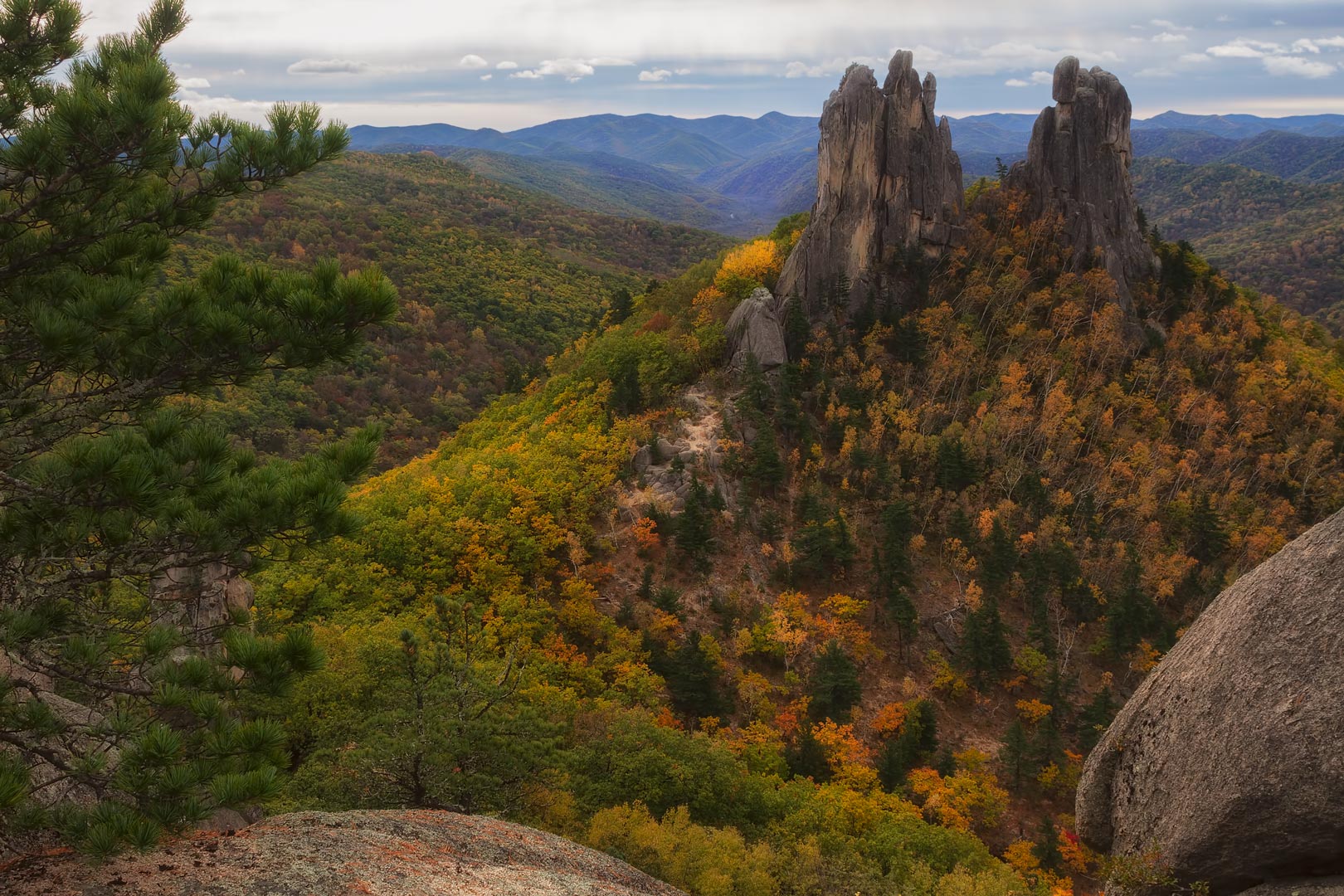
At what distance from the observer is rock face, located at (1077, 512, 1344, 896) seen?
9.67 metres

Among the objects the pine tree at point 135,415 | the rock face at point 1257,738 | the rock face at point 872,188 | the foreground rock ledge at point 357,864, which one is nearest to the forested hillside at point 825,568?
the rock face at point 1257,738

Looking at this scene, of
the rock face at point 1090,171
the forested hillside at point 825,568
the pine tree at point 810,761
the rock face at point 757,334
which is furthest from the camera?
the rock face at point 1090,171

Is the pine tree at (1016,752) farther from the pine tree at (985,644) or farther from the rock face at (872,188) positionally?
the rock face at (872,188)

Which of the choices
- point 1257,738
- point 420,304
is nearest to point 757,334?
point 1257,738

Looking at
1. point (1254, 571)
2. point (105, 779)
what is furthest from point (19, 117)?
point (1254, 571)

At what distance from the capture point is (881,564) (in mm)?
42406

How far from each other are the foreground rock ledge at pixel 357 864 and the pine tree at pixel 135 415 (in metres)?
1.47

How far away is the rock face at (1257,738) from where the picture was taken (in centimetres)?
967

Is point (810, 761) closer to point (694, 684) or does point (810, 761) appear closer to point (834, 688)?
point (834, 688)

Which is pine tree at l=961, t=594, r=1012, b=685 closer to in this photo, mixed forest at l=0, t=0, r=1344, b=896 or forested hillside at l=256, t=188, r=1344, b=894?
forested hillside at l=256, t=188, r=1344, b=894

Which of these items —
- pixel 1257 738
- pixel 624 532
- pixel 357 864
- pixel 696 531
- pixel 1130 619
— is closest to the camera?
pixel 1257 738

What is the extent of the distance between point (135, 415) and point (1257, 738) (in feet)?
51.4

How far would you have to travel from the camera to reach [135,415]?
29.7ft

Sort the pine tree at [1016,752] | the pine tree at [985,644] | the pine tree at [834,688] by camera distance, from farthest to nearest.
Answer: the pine tree at [985,644] < the pine tree at [834,688] < the pine tree at [1016,752]
